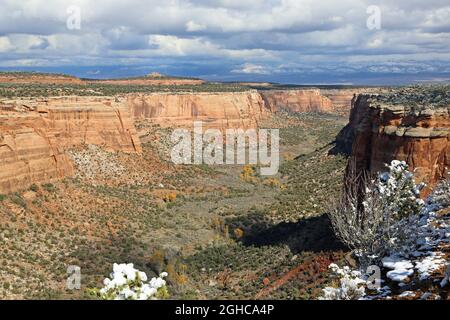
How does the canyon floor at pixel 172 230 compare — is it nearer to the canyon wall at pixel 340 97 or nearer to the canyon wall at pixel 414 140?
the canyon wall at pixel 414 140

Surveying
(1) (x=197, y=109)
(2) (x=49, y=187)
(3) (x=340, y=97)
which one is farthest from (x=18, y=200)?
(3) (x=340, y=97)

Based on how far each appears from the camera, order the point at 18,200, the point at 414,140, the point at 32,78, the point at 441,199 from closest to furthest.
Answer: the point at 441,199 → the point at 414,140 → the point at 18,200 → the point at 32,78

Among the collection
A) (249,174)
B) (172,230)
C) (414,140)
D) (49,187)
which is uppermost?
(414,140)

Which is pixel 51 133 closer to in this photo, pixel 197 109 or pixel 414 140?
pixel 414 140

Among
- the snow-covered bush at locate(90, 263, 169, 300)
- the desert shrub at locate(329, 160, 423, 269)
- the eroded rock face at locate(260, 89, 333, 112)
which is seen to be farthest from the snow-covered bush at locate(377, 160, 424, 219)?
the eroded rock face at locate(260, 89, 333, 112)

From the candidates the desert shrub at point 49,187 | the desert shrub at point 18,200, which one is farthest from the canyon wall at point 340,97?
the desert shrub at point 18,200

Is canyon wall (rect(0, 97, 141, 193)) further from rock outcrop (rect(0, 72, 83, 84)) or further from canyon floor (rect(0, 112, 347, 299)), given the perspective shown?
rock outcrop (rect(0, 72, 83, 84))
